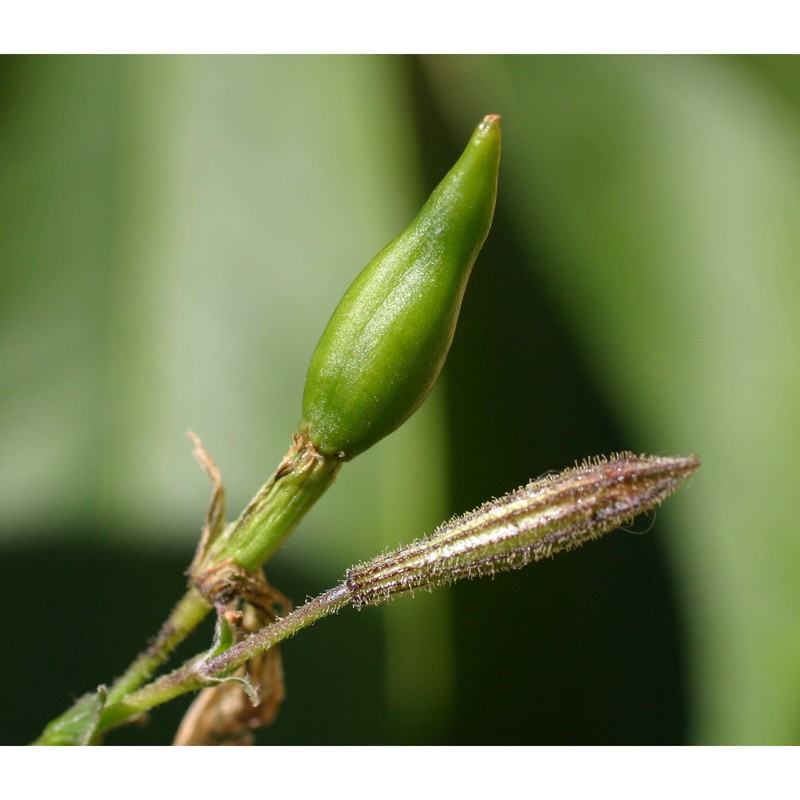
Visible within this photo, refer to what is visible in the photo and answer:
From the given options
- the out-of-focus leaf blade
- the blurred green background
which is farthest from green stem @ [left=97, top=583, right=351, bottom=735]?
the out-of-focus leaf blade

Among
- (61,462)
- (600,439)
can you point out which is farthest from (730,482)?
(61,462)

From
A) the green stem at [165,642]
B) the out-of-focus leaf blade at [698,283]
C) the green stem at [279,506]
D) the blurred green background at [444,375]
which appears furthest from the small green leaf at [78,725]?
the out-of-focus leaf blade at [698,283]

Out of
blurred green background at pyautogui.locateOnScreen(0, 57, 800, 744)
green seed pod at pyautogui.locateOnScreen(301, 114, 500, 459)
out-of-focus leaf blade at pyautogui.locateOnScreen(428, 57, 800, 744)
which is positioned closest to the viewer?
green seed pod at pyautogui.locateOnScreen(301, 114, 500, 459)

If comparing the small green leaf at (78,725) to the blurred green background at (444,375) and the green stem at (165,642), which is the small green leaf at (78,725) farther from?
the blurred green background at (444,375)

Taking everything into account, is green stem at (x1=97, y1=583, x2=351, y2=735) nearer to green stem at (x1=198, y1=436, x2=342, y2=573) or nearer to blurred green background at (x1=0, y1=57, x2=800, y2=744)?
green stem at (x1=198, y1=436, x2=342, y2=573)

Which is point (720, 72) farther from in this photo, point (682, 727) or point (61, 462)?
point (61, 462)

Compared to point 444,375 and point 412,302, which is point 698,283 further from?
point 412,302

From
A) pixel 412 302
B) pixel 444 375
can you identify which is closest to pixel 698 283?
pixel 444 375
